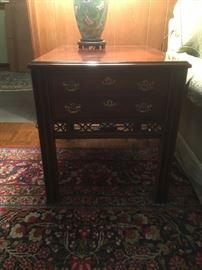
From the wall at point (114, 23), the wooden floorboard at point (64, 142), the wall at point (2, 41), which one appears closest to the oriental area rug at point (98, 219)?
the wooden floorboard at point (64, 142)

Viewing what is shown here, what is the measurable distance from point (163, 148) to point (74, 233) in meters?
0.44

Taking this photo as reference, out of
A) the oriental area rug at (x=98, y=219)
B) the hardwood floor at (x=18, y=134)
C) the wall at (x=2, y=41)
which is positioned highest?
the wall at (x=2, y=41)

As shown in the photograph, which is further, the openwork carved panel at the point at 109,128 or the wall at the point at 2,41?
the wall at the point at 2,41

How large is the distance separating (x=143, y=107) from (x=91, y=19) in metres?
0.65

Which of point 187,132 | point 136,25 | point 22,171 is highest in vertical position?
point 136,25

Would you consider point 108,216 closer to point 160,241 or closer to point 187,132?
point 160,241

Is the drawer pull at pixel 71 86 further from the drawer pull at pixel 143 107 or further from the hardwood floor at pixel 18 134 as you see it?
the hardwood floor at pixel 18 134

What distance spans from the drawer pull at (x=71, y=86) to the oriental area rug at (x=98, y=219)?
0.46m

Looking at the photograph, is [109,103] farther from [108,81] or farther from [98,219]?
[98,219]

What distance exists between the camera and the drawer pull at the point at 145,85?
0.85 metres

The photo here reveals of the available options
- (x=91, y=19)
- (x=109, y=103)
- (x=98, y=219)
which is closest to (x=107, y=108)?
(x=109, y=103)

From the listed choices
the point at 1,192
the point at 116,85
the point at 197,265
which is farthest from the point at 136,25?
the point at 197,265

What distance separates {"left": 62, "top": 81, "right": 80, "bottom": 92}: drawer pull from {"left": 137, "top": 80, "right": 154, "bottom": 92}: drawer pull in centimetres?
21

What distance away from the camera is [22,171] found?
1256 millimetres
